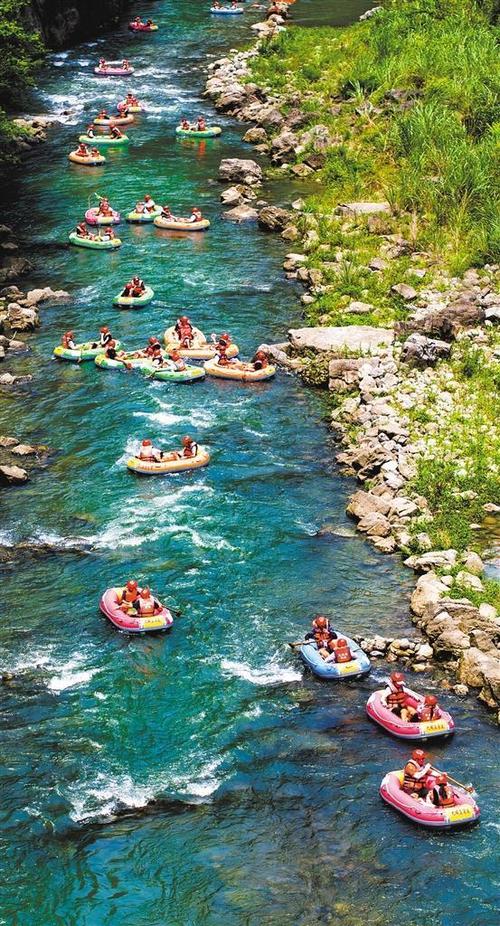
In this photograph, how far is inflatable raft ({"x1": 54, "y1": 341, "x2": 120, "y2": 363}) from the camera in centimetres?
4178

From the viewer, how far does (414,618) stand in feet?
96.6

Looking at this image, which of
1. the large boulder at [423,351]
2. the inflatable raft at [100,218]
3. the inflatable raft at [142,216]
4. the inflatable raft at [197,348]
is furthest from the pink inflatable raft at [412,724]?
the inflatable raft at [142,216]

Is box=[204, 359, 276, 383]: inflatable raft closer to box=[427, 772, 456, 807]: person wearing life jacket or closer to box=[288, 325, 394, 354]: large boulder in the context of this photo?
box=[288, 325, 394, 354]: large boulder

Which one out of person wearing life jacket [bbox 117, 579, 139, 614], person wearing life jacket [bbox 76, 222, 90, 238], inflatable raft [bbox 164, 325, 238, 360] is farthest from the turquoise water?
person wearing life jacket [bbox 76, 222, 90, 238]

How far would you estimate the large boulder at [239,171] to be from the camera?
190ft

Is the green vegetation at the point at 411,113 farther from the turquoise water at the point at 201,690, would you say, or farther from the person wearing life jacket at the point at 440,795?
the person wearing life jacket at the point at 440,795

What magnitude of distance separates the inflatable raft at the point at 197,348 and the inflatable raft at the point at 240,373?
838mm

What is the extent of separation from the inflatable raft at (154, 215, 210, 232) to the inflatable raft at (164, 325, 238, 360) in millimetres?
10882

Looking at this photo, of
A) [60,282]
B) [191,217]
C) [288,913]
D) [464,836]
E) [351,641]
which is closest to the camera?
[288,913]

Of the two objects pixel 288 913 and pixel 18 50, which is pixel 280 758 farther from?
pixel 18 50

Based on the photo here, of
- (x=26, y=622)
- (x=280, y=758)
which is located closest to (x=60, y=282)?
(x=26, y=622)

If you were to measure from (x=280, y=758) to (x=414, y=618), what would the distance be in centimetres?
590

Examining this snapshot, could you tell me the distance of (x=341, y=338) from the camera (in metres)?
42.1

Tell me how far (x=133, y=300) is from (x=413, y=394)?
1297 cm
